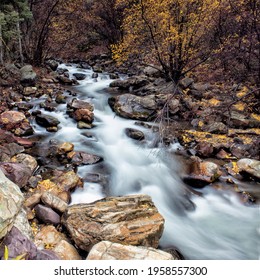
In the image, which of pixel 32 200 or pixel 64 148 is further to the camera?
pixel 64 148

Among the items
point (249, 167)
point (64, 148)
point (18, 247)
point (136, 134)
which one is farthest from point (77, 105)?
point (18, 247)

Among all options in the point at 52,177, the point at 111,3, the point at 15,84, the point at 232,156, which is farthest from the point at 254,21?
the point at 111,3

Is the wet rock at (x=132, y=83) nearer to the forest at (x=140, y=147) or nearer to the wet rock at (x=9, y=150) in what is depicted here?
the forest at (x=140, y=147)

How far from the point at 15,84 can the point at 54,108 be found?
2.43 m

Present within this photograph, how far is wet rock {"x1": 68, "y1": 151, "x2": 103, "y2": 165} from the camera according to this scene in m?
5.93

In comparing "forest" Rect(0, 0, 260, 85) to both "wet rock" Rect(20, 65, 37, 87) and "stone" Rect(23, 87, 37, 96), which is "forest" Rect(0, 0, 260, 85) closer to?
"wet rock" Rect(20, 65, 37, 87)

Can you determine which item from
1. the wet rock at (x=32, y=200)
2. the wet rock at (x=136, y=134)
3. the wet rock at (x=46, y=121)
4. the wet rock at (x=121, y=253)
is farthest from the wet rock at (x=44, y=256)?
the wet rock at (x=46, y=121)

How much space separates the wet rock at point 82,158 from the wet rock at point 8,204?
273cm

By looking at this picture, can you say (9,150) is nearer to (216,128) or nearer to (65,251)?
(65,251)

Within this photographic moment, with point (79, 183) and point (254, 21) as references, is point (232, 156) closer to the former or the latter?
point (79, 183)

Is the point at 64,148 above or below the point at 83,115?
below

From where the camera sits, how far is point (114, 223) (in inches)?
143

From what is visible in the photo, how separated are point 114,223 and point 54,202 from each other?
117 cm

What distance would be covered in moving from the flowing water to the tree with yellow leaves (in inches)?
149
